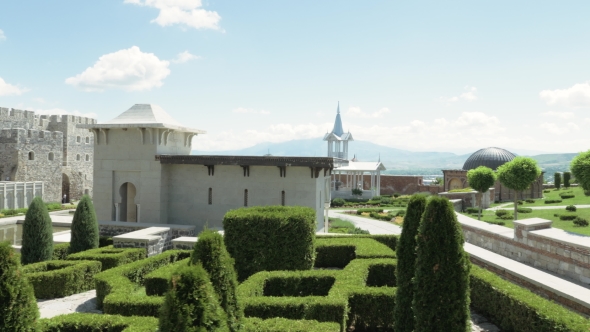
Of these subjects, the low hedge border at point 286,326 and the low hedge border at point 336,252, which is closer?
the low hedge border at point 286,326

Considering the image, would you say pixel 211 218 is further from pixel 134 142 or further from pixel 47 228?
pixel 47 228

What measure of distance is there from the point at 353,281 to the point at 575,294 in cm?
459

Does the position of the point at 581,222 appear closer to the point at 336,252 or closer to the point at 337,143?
the point at 336,252

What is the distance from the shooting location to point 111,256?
12727 mm

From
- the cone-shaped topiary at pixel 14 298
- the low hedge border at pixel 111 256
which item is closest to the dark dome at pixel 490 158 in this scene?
the low hedge border at pixel 111 256

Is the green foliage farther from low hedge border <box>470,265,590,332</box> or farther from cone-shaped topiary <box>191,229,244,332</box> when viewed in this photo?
cone-shaped topiary <box>191,229,244,332</box>

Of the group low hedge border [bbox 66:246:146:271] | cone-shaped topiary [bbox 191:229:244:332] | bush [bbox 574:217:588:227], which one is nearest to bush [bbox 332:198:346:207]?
bush [bbox 574:217:588:227]

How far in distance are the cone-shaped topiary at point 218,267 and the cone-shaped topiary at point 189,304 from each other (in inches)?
28.4

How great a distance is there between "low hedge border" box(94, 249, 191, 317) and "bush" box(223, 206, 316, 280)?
8.52 feet

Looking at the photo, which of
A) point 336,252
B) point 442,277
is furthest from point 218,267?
point 336,252

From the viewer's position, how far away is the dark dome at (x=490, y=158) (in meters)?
47.9

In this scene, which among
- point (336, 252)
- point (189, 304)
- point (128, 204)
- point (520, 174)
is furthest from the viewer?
point (520, 174)

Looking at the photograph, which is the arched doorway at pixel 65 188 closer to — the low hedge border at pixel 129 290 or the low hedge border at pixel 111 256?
the low hedge border at pixel 111 256

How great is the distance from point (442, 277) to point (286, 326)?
2699mm
